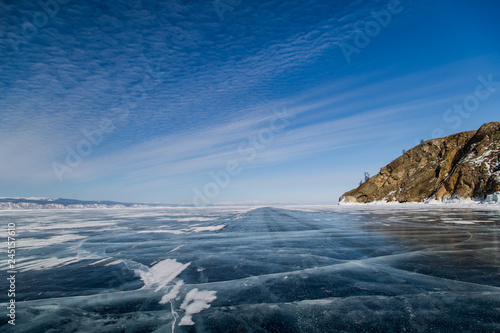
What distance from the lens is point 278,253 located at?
25.9 ft

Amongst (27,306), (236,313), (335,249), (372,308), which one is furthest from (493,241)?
(27,306)

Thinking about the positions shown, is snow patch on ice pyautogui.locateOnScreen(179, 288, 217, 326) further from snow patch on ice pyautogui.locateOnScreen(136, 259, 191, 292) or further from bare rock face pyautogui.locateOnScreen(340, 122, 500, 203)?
bare rock face pyautogui.locateOnScreen(340, 122, 500, 203)

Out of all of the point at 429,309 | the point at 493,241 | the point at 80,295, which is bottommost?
the point at 493,241

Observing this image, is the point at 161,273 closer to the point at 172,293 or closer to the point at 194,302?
the point at 172,293

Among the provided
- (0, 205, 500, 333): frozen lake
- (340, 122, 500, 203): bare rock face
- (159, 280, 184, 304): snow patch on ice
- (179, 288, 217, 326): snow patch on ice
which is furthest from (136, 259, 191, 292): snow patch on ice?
(340, 122, 500, 203): bare rock face

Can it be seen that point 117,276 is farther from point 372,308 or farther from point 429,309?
point 429,309

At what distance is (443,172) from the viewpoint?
219 feet

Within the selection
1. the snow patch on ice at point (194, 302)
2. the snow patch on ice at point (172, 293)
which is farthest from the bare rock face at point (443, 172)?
the snow patch on ice at point (172, 293)

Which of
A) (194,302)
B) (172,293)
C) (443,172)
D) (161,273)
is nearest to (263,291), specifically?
(194,302)

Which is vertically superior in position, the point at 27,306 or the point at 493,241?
the point at 27,306

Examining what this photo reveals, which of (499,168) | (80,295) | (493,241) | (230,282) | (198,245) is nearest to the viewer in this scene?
(80,295)

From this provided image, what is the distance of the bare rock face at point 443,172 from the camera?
52.7 m

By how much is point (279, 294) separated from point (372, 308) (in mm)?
1468

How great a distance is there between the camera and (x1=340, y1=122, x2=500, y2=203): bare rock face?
173 ft
